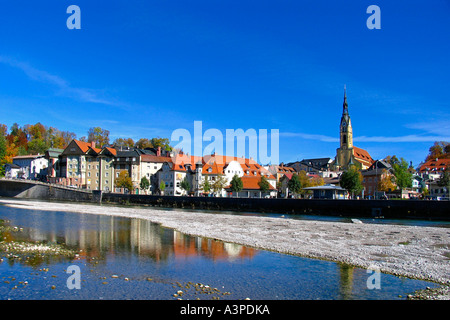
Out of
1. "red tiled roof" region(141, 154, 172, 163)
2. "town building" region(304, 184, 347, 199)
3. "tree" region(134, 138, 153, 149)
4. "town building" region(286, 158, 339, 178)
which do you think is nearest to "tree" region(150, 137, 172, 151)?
"tree" region(134, 138, 153, 149)

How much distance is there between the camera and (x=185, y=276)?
15570 millimetres

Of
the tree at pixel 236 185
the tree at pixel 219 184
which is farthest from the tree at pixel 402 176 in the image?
the tree at pixel 219 184

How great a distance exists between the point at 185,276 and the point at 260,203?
50.4 meters

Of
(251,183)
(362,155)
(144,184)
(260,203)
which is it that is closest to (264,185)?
(251,183)

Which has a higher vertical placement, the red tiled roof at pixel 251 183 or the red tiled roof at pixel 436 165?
the red tiled roof at pixel 436 165

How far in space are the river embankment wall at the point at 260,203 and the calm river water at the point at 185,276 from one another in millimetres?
36429

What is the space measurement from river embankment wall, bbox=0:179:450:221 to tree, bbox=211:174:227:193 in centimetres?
1331

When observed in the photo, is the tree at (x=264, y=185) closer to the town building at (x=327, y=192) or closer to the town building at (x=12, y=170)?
the town building at (x=327, y=192)

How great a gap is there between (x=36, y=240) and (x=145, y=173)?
263ft

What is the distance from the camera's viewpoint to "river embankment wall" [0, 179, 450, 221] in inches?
1965

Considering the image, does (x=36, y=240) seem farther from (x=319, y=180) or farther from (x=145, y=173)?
(x=319, y=180)

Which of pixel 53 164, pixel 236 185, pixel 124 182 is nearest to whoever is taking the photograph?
pixel 236 185

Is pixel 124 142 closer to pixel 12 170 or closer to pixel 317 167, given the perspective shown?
pixel 12 170

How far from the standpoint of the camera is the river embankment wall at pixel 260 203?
1965 inches
